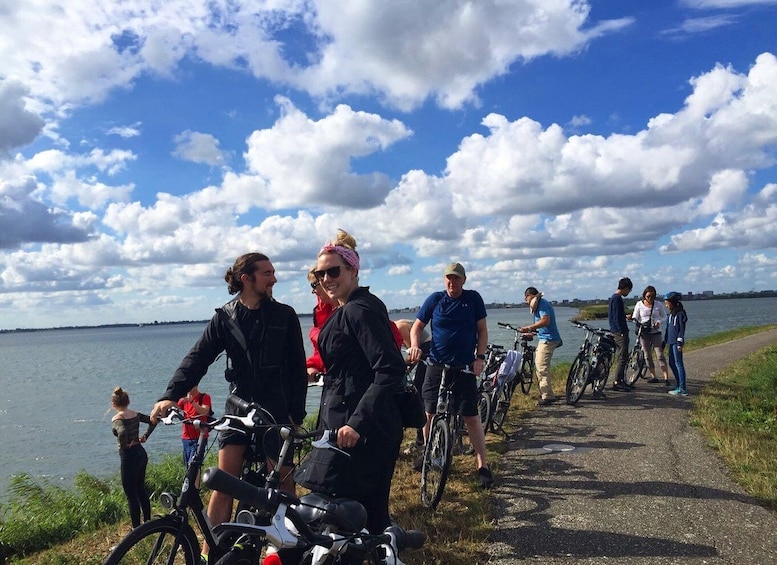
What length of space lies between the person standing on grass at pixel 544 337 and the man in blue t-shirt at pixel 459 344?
4016mm

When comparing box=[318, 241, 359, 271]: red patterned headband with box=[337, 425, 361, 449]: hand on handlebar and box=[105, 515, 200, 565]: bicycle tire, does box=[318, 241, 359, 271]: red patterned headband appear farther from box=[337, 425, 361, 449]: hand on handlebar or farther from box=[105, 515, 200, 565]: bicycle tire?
box=[105, 515, 200, 565]: bicycle tire

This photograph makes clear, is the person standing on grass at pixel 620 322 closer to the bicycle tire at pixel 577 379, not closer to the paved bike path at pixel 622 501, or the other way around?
the bicycle tire at pixel 577 379

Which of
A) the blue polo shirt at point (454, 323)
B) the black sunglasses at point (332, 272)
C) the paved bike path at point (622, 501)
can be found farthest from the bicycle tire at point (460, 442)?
the black sunglasses at point (332, 272)

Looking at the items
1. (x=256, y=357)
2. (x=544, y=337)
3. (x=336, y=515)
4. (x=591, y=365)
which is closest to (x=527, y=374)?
(x=591, y=365)

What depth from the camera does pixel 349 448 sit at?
290cm

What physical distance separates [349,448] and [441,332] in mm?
2939

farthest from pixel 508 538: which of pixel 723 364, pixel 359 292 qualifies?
pixel 723 364

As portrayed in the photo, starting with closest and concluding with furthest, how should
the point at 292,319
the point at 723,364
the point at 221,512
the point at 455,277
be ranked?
1. the point at 221,512
2. the point at 292,319
3. the point at 455,277
4. the point at 723,364

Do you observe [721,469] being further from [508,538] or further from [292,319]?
[292,319]

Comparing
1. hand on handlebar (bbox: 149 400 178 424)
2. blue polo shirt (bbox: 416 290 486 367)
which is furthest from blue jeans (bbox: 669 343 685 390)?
hand on handlebar (bbox: 149 400 178 424)

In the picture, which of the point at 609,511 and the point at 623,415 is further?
the point at 623,415

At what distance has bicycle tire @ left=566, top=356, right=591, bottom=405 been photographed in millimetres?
9648

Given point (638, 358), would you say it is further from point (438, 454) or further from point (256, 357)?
point (256, 357)

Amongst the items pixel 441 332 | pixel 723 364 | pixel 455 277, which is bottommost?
pixel 723 364
